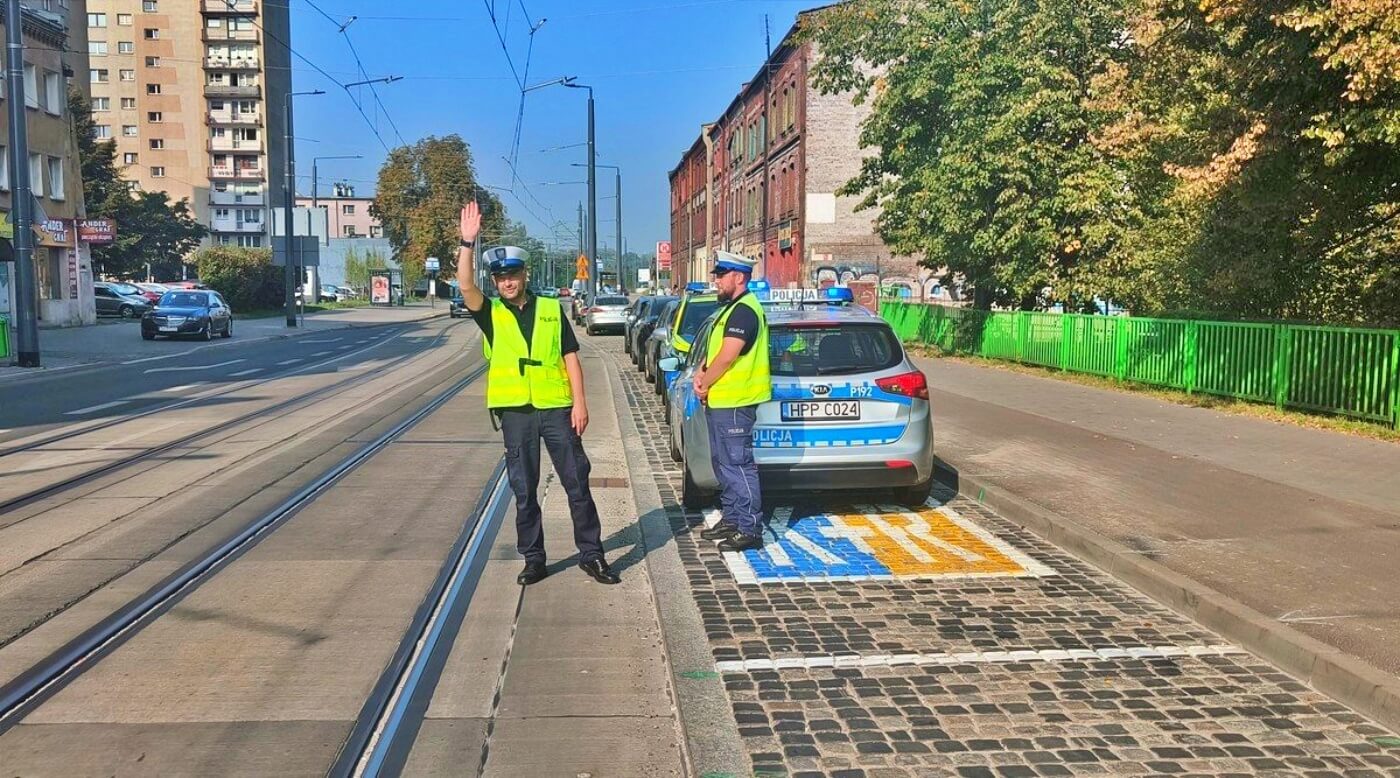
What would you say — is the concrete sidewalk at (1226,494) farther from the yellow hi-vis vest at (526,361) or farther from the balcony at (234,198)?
the balcony at (234,198)

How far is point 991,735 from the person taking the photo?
4.14 metres

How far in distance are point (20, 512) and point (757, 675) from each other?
19.7 ft

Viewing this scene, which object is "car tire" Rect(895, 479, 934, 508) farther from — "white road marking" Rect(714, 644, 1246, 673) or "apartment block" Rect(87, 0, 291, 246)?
"apartment block" Rect(87, 0, 291, 246)

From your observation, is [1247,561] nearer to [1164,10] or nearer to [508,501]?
[508,501]

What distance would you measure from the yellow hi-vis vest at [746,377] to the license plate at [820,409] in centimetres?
100

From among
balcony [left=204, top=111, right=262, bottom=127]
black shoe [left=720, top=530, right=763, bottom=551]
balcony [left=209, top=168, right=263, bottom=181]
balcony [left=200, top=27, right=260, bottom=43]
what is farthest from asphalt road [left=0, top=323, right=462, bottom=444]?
balcony [left=209, top=168, right=263, bottom=181]

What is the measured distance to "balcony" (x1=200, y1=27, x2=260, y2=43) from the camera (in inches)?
3466

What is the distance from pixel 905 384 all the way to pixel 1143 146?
9471 mm

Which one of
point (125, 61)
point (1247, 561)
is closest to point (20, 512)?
point (1247, 561)

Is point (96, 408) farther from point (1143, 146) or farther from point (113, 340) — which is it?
point (113, 340)

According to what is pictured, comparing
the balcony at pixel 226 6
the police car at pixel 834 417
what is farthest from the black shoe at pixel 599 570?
the balcony at pixel 226 6

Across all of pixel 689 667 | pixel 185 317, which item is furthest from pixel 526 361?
pixel 185 317

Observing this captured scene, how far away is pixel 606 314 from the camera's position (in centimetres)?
4022

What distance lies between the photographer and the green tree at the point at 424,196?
82.9m
